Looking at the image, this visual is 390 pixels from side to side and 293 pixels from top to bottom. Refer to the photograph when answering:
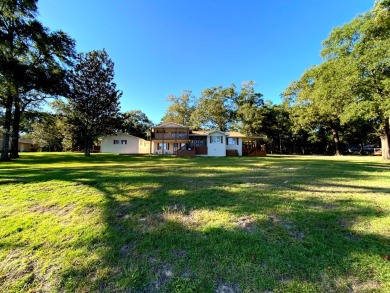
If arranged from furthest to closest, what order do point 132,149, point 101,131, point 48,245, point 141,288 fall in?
point 132,149 → point 101,131 → point 48,245 → point 141,288

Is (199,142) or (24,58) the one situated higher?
(24,58)

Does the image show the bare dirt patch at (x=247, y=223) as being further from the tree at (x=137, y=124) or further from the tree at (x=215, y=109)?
the tree at (x=137, y=124)

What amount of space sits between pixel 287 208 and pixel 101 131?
82.6 ft

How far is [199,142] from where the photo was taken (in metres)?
27.4

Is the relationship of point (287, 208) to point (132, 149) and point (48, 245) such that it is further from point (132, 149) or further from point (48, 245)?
point (132, 149)

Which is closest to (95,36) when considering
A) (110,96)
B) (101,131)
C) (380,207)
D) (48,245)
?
(110,96)

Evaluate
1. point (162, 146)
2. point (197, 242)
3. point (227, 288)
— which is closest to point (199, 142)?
point (162, 146)

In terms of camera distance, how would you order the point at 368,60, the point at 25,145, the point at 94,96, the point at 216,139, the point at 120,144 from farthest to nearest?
the point at 25,145 < the point at 120,144 < the point at 216,139 < the point at 94,96 < the point at 368,60

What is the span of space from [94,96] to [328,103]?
81.6 feet

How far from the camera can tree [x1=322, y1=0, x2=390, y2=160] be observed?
13.7 metres

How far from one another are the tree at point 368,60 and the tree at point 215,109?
75.9 ft

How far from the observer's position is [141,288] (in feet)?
7.56

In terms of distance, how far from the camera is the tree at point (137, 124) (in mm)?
45531

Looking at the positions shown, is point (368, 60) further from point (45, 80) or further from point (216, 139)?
point (45, 80)
